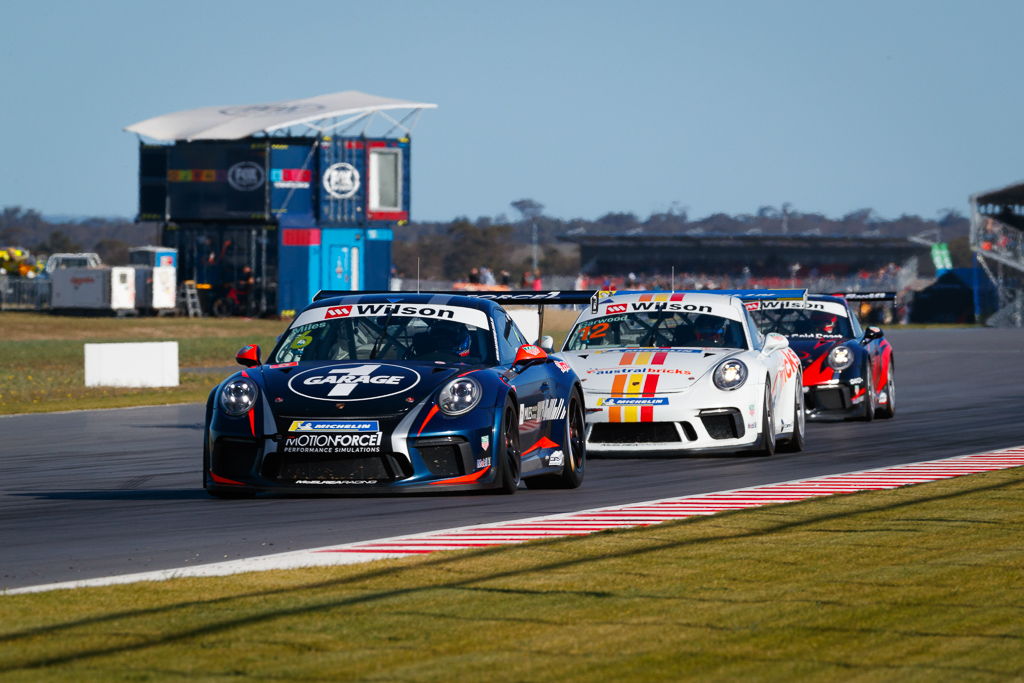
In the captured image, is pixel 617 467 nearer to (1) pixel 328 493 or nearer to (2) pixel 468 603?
(1) pixel 328 493

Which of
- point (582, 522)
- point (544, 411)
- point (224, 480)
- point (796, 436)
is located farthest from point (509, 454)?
point (796, 436)

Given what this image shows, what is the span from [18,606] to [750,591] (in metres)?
2.74

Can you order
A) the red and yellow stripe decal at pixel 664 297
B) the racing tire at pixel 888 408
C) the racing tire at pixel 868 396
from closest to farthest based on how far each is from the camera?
the red and yellow stripe decal at pixel 664 297
the racing tire at pixel 868 396
the racing tire at pixel 888 408

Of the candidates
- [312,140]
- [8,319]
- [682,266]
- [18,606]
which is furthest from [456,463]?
[682,266]

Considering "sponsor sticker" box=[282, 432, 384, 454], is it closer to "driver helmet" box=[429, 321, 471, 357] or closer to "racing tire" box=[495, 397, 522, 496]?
"racing tire" box=[495, 397, 522, 496]

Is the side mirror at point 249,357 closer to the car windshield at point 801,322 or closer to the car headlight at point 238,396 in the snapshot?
the car headlight at point 238,396

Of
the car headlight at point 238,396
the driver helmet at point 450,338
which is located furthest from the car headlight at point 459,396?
the car headlight at point 238,396

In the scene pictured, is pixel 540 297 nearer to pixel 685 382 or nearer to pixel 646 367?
pixel 646 367

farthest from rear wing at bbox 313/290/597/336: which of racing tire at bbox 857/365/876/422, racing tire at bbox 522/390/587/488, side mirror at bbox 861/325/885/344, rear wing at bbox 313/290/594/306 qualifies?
side mirror at bbox 861/325/885/344

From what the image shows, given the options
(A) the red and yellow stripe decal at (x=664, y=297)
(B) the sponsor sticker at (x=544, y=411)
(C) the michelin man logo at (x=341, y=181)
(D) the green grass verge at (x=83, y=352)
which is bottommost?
(D) the green grass verge at (x=83, y=352)

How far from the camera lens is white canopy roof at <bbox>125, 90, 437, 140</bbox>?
185 ft

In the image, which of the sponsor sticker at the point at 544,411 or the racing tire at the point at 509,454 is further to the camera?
the sponsor sticker at the point at 544,411

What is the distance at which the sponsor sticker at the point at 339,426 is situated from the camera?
9.85 m

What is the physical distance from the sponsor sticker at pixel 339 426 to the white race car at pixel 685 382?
3.62 meters
